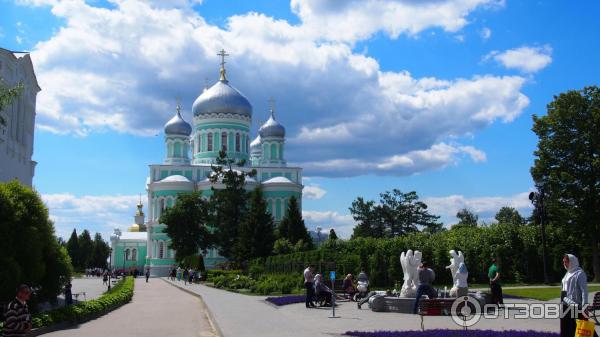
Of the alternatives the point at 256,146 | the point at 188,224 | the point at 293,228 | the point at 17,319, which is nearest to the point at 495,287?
the point at 17,319

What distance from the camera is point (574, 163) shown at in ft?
113

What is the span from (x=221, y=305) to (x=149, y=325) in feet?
16.6

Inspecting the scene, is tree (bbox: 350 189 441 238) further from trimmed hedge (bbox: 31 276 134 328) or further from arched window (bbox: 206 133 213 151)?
trimmed hedge (bbox: 31 276 134 328)

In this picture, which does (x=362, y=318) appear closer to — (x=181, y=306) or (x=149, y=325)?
(x=149, y=325)

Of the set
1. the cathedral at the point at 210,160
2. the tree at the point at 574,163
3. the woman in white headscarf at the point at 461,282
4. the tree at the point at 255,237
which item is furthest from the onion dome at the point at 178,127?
the woman in white headscarf at the point at 461,282

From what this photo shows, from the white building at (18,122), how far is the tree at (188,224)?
87.9 ft

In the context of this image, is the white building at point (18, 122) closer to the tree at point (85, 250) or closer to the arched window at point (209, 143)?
the arched window at point (209, 143)

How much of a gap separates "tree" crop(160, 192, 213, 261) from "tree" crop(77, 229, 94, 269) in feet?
156

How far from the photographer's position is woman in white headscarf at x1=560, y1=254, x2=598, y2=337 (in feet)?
32.3

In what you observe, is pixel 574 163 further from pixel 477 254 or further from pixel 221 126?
pixel 221 126

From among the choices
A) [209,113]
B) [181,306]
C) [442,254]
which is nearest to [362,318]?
[181,306]

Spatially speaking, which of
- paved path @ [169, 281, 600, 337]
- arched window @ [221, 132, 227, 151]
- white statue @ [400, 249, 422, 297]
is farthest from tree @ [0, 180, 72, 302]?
arched window @ [221, 132, 227, 151]

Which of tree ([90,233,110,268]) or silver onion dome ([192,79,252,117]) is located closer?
silver onion dome ([192,79,252,117])

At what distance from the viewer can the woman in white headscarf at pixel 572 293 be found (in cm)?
986
